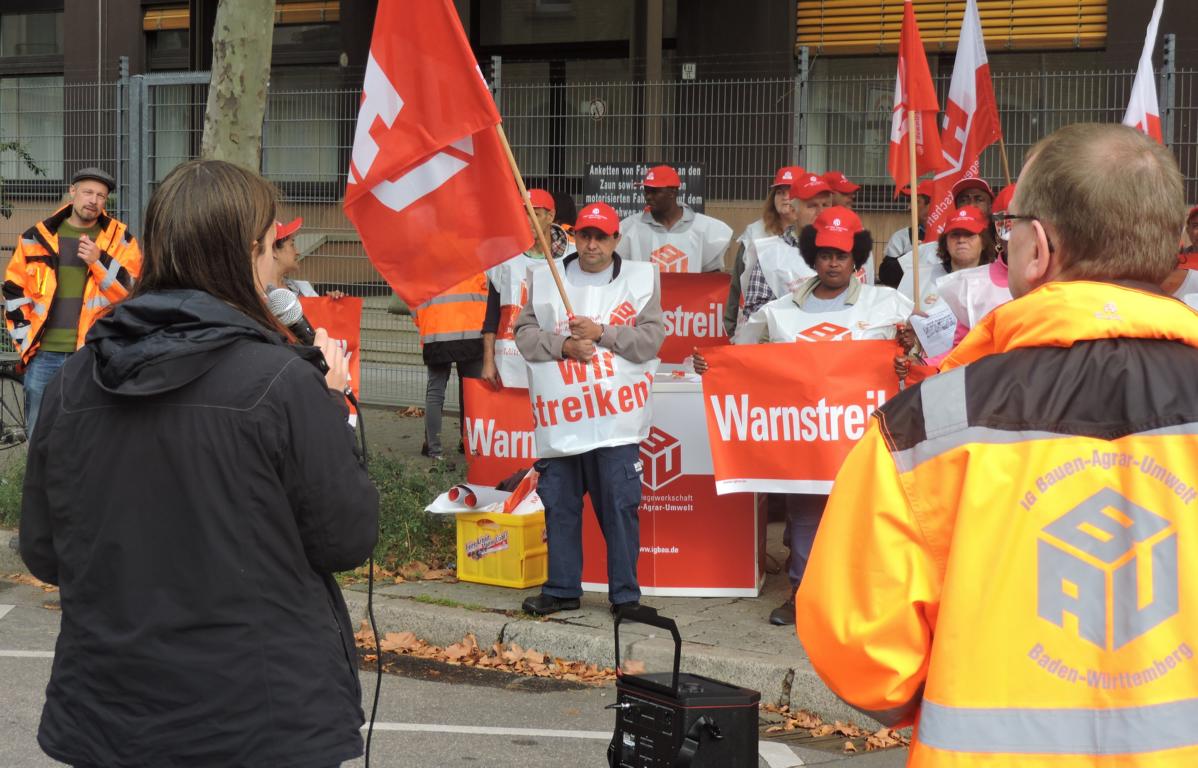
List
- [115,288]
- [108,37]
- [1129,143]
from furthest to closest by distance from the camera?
[108,37] → [115,288] → [1129,143]

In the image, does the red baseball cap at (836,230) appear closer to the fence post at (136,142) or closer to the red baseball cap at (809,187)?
the red baseball cap at (809,187)

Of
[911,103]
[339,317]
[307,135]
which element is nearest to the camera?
[911,103]

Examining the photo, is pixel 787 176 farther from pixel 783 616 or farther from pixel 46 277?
pixel 46 277

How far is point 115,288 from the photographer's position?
31.4 ft

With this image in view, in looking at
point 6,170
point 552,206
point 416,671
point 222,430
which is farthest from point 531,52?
point 222,430

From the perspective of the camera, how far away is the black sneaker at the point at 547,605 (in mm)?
7230

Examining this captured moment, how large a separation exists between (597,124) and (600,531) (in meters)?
6.38

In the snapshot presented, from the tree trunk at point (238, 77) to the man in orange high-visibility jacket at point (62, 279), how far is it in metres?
0.88

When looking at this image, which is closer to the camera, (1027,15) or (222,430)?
(222,430)

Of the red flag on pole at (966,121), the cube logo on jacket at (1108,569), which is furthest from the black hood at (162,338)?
the red flag on pole at (966,121)

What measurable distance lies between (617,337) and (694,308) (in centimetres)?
298

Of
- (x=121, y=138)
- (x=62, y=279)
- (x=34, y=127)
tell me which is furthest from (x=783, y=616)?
(x=34, y=127)

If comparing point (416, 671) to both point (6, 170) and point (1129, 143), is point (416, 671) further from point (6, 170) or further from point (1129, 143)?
point (6, 170)

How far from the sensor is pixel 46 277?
960 cm
